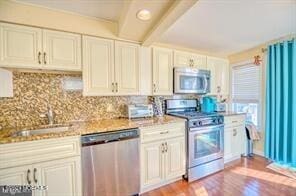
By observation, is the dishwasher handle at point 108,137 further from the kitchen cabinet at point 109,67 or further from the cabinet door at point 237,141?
the cabinet door at point 237,141

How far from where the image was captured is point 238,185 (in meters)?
2.46

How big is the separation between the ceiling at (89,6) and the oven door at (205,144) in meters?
1.91

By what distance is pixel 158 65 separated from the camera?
274 cm

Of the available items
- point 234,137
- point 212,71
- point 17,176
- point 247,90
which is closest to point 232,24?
point 212,71

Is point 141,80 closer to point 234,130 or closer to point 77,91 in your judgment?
point 77,91

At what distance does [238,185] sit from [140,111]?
1757 millimetres

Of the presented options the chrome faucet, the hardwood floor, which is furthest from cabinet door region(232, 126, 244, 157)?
the chrome faucet

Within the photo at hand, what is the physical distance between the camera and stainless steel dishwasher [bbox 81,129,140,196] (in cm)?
184

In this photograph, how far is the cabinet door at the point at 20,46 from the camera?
174cm

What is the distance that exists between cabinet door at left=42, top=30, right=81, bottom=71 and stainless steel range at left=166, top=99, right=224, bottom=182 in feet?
5.50

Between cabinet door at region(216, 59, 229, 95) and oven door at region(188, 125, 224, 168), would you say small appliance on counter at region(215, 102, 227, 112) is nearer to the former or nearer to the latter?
cabinet door at region(216, 59, 229, 95)

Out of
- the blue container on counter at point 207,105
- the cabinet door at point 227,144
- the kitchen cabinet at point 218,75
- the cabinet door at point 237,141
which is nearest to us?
the cabinet door at point 227,144

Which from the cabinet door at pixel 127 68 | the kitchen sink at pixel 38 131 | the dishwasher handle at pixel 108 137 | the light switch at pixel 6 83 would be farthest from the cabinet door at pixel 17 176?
the cabinet door at pixel 127 68

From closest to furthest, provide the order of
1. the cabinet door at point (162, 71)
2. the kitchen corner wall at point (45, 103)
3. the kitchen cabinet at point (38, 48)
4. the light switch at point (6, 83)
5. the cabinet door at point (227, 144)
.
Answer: the kitchen cabinet at point (38, 48), the light switch at point (6, 83), the kitchen corner wall at point (45, 103), the cabinet door at point (162, 71), the cabinet door at point (227, 144)
